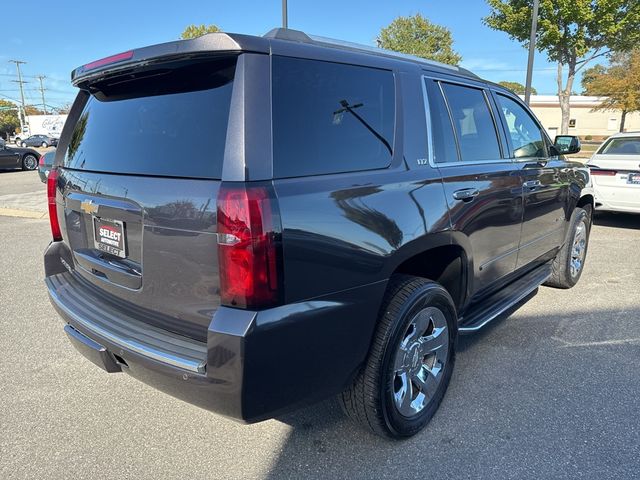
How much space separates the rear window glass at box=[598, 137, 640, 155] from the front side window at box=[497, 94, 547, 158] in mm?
4790

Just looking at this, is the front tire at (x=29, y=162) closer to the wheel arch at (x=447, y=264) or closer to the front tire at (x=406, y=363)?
the wheel arch at (x=447, y=264)

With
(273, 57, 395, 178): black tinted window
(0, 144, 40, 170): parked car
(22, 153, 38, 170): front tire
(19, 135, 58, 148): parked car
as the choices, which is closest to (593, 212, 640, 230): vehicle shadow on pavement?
(273, 57, 395, 178): black tinted window

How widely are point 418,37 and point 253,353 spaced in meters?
33.5

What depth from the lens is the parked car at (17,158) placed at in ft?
59.9

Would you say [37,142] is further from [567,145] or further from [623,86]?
[567,145]

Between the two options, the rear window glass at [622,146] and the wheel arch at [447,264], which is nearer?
the wheel arch at [447,264]

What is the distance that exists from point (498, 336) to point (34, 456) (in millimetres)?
3227

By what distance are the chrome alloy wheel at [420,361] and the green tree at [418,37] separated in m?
29.7

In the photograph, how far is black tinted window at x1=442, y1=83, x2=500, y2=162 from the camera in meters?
3.11

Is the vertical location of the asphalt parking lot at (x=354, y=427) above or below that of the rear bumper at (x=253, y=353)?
below

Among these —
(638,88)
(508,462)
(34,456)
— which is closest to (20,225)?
(34,456)

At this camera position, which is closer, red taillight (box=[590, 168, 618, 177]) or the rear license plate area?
the rear license plate area

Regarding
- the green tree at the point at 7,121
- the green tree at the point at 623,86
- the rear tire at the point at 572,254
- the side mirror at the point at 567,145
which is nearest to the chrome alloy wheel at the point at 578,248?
the rear tire at the point at 572,254

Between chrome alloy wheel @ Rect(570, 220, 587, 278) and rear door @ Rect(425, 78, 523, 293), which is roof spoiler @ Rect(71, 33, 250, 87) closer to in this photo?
rear door @ Rect(425, 78, 523, 293)
